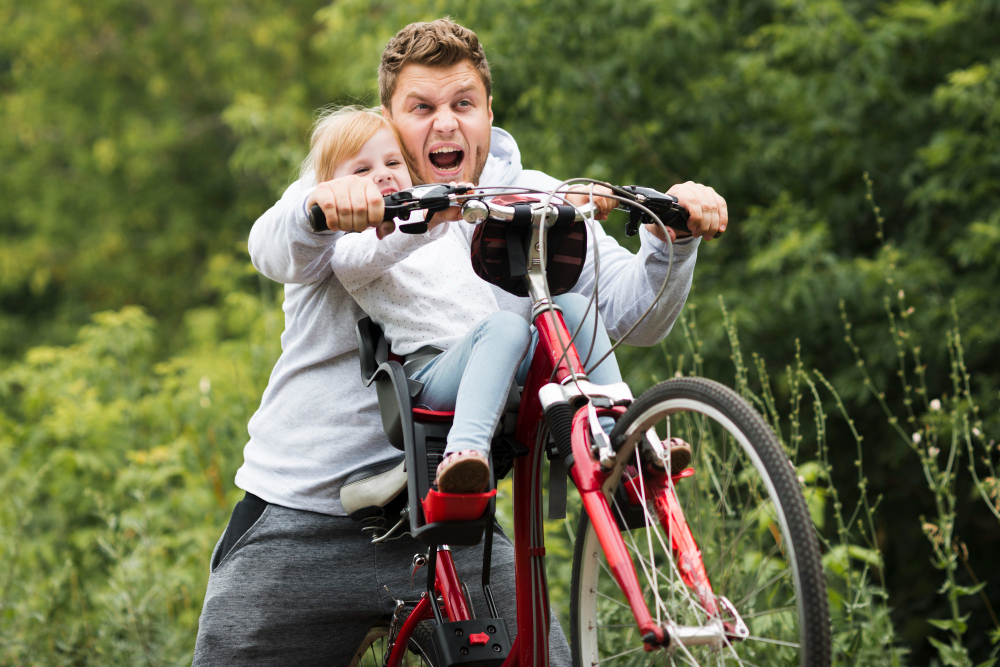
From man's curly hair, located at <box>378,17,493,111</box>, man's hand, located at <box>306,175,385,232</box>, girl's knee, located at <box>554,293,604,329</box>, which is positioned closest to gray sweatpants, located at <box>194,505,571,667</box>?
girl's knee, located at <box>554,293,604,329</box>

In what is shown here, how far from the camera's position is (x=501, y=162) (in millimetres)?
2410

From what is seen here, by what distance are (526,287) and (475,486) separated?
0.40 metres

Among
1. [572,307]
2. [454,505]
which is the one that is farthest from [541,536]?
[572,307]

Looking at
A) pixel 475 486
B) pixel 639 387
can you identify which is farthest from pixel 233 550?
pixel 639 387

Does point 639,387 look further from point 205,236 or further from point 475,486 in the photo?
point 205,236

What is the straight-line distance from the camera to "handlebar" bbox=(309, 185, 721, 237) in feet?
5.40

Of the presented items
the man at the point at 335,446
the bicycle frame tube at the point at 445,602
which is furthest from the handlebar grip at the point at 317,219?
the bicycle frame tube at the point at 445,602

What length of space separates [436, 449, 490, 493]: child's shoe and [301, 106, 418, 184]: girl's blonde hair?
2.81 feet

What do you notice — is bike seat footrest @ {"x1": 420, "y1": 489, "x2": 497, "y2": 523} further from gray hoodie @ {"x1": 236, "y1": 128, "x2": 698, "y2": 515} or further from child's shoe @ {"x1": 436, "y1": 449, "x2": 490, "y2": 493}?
gray hoodie @ {"x1": 236, "y1": 128, "x2": 698, "y2": 515}

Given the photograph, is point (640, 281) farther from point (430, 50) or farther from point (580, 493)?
point (430, 50)

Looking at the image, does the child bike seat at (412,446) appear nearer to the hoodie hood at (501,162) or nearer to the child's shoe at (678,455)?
the child's shoe at (678,455)

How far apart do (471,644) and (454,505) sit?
0.42 m

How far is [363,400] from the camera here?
7.27 ft

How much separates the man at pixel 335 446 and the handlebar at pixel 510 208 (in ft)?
0.60
